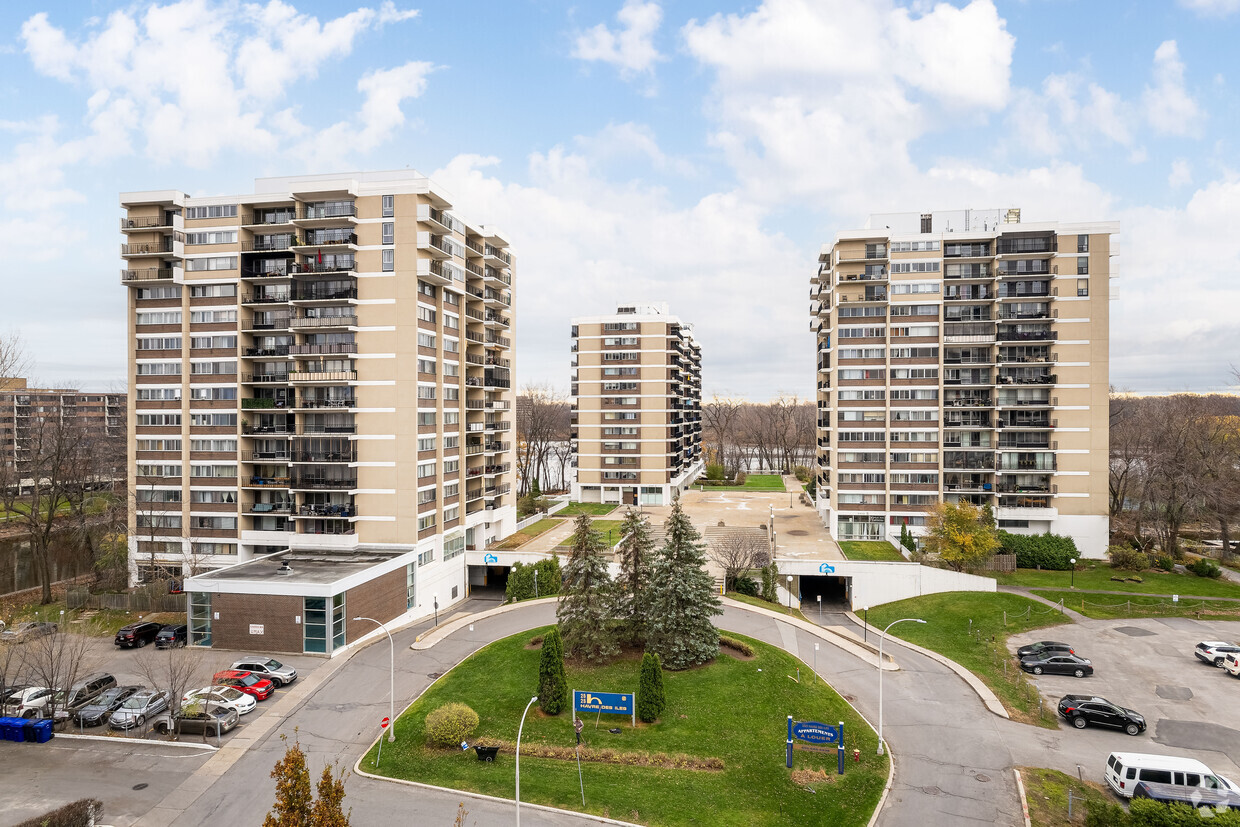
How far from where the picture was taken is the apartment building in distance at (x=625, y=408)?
9806cm

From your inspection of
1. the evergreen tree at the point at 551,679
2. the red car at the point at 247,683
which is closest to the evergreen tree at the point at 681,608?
the evergreen tree at the point at 551,679

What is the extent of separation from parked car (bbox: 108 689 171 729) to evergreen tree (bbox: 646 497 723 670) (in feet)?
82.6

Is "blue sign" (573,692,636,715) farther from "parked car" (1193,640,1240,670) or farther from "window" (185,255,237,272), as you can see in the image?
"window" (185,255,237,272)

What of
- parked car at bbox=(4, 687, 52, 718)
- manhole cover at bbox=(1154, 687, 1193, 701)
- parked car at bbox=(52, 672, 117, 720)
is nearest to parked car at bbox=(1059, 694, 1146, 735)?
manhole cover at bbox=(1154, 687, 1193, 701)

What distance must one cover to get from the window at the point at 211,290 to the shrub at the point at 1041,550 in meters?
68.5

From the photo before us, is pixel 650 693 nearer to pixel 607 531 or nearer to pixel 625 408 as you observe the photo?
pixel 607 531

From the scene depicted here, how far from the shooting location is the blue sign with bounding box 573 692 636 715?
3131 cm

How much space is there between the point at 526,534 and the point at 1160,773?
2229 inches

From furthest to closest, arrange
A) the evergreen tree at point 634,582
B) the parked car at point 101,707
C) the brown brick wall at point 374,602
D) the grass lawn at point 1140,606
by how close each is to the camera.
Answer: the grass lawn at point 1140,606, the brown brick wall at point 374,602, the evergreen tree at point 634,582, the parked car at point 101,707

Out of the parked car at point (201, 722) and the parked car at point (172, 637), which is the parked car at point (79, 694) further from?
the parked car at point (201, 722)

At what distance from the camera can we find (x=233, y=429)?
5253 centimetres

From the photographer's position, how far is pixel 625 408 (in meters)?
98.8

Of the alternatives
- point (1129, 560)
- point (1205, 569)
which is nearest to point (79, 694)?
point (1129, 560)

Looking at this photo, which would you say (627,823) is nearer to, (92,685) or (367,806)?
(367,806)
